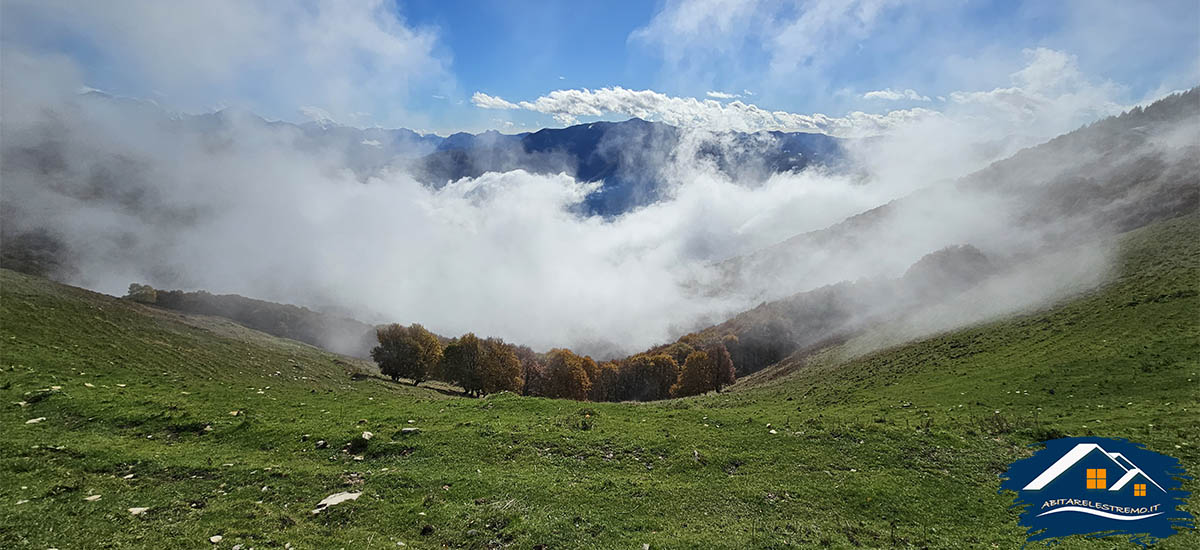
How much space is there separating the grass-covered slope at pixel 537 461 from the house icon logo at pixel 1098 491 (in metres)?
0.63

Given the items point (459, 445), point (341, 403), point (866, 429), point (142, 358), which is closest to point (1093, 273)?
point (866, 429)

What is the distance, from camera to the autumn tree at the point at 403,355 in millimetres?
81375

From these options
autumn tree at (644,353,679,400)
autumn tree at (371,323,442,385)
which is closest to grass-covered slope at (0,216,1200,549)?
autumn tree at (371,323,442,385)

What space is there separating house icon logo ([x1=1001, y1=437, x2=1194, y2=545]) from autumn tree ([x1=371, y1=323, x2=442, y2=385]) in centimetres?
8021

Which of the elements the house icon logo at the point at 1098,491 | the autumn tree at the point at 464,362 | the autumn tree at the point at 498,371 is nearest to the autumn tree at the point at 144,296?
the autumn tree at the point at 464,362

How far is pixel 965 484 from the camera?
1758 centimetres

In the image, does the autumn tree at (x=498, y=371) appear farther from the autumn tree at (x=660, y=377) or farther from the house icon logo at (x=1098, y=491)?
the house icon logo at (x=1098, y=491)

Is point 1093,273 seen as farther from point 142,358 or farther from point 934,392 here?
point 142,358

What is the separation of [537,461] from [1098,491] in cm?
2002

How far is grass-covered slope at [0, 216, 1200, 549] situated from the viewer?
14.4 m

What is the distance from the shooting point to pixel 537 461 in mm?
19812

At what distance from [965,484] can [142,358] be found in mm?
61698

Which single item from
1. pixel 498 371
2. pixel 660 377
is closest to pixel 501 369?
pixel 498 371

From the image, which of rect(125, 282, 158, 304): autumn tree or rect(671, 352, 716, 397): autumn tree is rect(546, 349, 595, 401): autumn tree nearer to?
rect(671, 352, 716, 397): autumn tree
